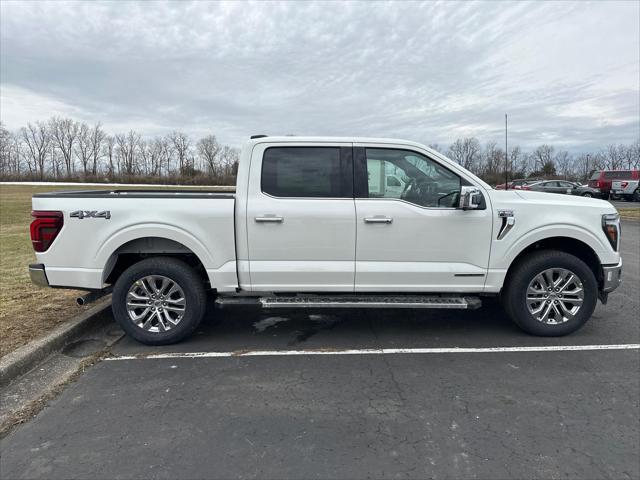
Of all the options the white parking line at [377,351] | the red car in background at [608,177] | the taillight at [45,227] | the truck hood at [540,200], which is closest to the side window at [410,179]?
the truck hood at [540,200]

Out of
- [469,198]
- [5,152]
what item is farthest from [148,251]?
[5,152]

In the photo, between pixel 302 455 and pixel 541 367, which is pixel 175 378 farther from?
pixel 541 367

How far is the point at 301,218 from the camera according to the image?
14.1 ft

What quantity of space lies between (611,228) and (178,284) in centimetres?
444

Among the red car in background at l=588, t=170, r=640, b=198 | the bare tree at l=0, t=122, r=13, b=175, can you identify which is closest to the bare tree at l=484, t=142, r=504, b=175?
the red car in background at l=588, t=170, r=640, b=198

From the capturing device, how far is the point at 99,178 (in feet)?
265

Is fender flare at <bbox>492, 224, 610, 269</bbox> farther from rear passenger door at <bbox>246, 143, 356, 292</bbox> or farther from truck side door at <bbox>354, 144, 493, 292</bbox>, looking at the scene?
rear passenger door at <bbox>246, 143, 356, 292</bbox>

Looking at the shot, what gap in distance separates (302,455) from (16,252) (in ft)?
28.6

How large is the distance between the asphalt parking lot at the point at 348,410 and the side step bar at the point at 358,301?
0.42 m

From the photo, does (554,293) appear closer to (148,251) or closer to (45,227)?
(148,251)

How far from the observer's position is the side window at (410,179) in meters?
4.45

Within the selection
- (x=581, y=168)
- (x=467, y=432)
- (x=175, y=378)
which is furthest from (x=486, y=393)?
(x=581, y=168)

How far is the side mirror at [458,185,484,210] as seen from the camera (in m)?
4.23

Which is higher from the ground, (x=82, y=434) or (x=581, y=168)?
(x=581, y=168)
